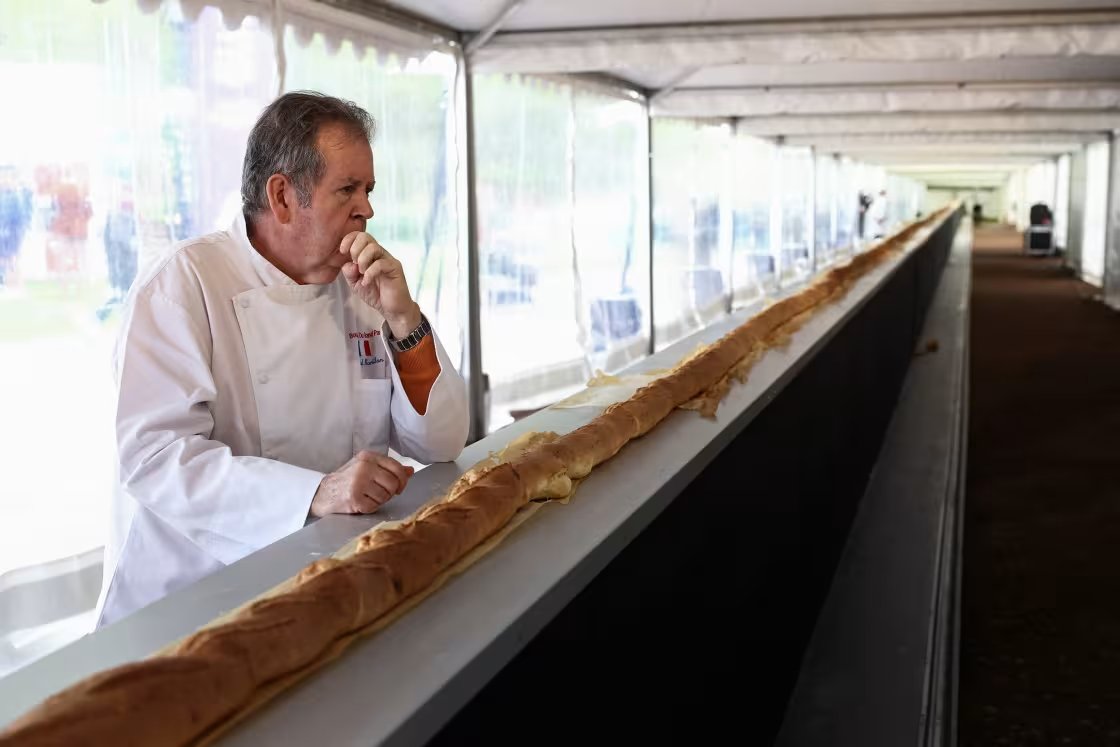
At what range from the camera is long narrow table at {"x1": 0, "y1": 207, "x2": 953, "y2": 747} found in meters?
0.76

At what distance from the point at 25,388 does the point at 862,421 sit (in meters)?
2.95

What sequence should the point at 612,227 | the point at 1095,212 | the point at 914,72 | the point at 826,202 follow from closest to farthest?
1. the point at 914,72
2. the point at 612,227
3. the point at 1095,212
4. the point at 826,202

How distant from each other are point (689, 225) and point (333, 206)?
10.9 metres

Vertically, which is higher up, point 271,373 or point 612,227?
point 612,227

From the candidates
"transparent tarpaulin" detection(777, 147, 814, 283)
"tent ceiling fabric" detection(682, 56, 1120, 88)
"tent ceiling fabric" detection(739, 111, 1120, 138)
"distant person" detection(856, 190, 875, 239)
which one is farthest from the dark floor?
"distant person" detection(856, 190, 875, 239)

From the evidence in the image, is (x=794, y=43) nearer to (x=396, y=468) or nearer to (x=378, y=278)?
(x=378, y=278)

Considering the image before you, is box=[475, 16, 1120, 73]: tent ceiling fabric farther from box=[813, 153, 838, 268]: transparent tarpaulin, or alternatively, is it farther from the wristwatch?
box=[813, 153, 838, 268]: transparent tarpaulin

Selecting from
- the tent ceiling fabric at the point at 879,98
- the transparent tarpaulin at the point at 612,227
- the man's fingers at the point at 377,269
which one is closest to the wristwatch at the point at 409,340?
the man's fingers at the point at 377,269

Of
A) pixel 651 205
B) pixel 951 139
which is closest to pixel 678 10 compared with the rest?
pixel 651 205

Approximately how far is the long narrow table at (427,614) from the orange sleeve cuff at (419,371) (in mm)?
236

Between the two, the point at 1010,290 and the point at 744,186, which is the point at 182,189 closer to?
the point at 744,186

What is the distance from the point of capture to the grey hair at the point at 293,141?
179 centimetres

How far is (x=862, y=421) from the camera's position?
4172mm

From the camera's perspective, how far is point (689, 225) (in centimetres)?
1252
